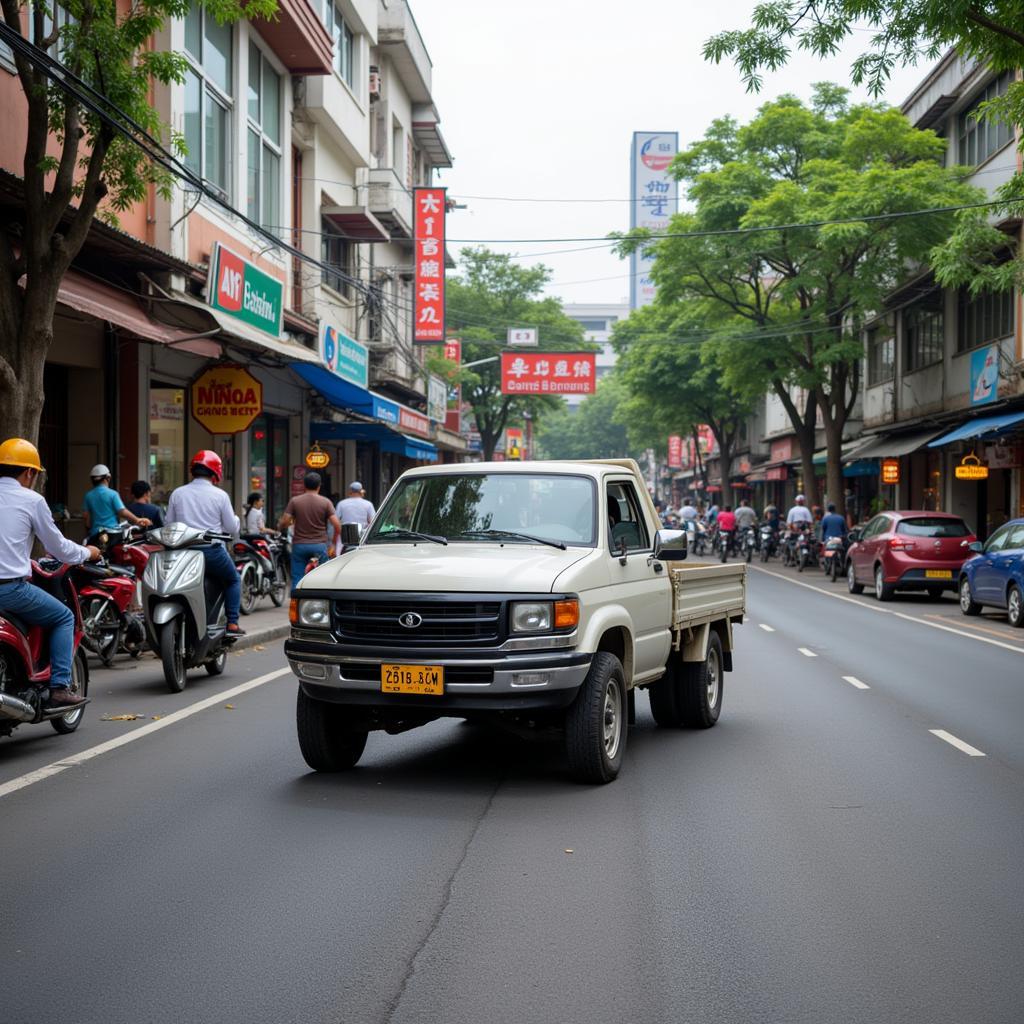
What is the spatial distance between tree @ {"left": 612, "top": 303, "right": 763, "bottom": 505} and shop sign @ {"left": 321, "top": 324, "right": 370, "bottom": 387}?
67.6 feet

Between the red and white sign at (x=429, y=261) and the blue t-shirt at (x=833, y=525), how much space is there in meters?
12.2

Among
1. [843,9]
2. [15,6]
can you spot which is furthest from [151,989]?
[843,9]

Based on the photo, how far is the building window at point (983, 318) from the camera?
29261 millimetres

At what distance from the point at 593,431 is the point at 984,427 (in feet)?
296

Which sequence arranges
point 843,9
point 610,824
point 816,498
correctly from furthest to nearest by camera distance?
point 816,498 → point 843,9 → point 610,824

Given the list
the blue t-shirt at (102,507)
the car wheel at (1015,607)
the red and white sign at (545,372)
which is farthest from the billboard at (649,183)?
the blue t-shirt at (102,507)

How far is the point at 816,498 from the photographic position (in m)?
38.8

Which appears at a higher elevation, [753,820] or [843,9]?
[843,9]

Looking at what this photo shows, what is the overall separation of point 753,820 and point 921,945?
1.95 m

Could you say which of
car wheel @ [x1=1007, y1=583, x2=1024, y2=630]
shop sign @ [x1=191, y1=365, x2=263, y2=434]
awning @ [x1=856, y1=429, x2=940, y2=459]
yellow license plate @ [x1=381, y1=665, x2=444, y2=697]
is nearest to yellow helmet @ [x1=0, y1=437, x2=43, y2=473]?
yellow license plate @ [x1=381, y1=665, x2=444, y2=697]

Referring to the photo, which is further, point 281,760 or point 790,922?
point 281,760

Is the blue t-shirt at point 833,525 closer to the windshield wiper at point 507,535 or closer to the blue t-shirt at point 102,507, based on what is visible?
the blue t-shirt at point 102,507

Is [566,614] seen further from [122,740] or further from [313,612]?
[122,740]

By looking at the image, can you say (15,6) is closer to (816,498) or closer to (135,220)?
(135,220)
